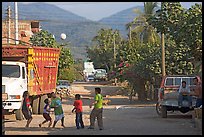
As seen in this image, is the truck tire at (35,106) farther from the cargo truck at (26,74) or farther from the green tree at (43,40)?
the green tree at (43,40)

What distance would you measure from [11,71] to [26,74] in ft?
3.09

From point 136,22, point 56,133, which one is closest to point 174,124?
point 56,133

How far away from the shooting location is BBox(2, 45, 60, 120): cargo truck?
2217 centimetres

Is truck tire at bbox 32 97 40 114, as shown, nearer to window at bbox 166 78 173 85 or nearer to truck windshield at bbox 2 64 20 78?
truck windshield at bbox 2 64 20 78

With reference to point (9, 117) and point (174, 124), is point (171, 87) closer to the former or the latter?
point (174, 124)

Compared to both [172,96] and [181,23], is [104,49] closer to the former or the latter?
[181,23]

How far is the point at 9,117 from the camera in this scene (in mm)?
24719

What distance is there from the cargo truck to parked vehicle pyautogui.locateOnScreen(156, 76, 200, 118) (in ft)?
18.4

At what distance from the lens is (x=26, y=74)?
78.2 feet

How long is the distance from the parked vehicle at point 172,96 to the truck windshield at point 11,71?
19.8 feet

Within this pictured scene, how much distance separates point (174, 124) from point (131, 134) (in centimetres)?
420

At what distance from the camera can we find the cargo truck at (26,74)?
2217 centimetres

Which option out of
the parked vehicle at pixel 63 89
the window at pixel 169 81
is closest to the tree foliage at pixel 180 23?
the window at pixel 169 81

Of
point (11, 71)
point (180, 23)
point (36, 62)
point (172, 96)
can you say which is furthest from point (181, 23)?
point (11, 71)
